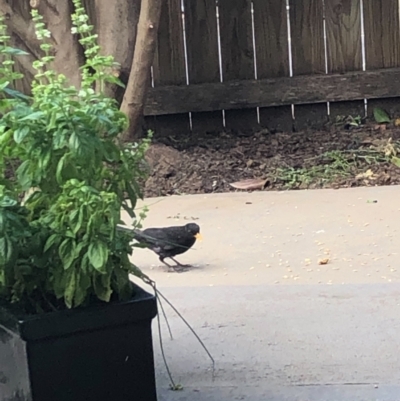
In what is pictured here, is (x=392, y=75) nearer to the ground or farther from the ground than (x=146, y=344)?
farther from the ground

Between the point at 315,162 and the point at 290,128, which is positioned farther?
the point at 290,128

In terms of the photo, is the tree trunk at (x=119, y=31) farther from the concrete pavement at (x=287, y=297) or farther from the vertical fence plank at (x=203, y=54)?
the concrete pavement at (x=287, y=297)

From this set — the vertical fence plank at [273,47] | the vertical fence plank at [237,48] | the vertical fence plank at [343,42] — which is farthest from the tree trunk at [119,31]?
the vertical fence plank at [343,42]

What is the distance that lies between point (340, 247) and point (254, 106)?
295cm

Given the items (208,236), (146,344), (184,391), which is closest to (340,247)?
(208,236)

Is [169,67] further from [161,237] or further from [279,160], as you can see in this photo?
[161,237]

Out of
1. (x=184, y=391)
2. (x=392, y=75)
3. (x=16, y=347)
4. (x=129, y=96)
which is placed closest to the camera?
(x=16, y=347)

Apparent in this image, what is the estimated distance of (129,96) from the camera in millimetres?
5551

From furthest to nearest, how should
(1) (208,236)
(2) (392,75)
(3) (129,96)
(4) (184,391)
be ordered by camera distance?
(2) (392,75) < (3) (129,96) < (1) (208,236) < (4) (184,391)

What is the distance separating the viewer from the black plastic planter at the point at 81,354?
196cm

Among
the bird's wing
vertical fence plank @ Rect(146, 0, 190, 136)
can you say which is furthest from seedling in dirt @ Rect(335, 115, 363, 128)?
the bird's wing

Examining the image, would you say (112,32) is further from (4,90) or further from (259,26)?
(4,90)

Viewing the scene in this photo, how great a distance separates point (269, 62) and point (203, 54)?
549 millimetres

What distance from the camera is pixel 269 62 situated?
6.82 m
